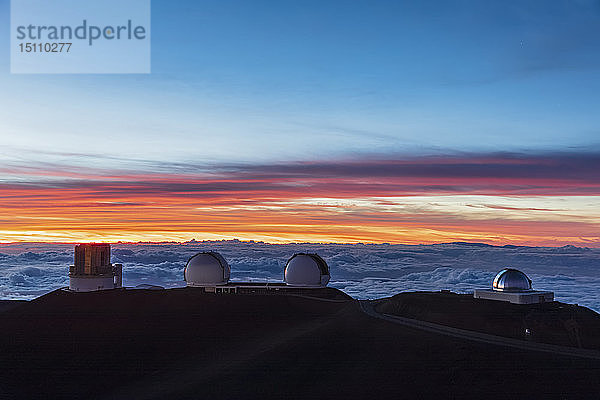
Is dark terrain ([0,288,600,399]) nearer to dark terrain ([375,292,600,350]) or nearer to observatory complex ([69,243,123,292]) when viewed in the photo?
dark terrain ([375,292,600,350])

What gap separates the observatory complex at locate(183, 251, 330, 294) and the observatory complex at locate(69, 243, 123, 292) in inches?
342

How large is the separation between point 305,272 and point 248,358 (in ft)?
90.2

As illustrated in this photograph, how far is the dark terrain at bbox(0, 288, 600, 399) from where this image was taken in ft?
84.1

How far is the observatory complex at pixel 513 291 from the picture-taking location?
145 feet

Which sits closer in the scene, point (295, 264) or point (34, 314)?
point (34, 314)

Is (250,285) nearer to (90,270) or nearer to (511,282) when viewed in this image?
(90,270)

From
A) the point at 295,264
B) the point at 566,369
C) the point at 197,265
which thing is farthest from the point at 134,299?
the point at 566,369

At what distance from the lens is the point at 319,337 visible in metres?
33.8

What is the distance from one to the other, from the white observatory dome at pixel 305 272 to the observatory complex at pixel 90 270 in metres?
17.8

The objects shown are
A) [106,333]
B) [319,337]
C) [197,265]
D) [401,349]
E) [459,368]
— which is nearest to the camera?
[459,368]

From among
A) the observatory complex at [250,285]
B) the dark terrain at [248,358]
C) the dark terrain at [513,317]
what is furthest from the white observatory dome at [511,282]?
the observatory complex at [250,285]

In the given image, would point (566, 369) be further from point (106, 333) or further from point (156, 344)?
point (106, 333)

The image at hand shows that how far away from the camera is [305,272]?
58062mm

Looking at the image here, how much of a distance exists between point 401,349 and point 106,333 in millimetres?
19262
